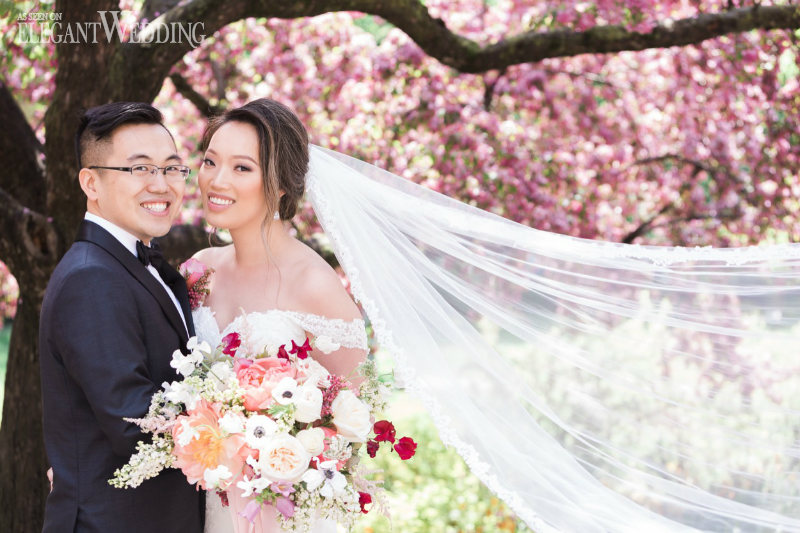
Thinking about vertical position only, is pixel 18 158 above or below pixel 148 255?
Result: above

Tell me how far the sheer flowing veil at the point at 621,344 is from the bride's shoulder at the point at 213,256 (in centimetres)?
59

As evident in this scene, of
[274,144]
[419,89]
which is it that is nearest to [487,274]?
[274,144]

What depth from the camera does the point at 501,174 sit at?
664 centimetres

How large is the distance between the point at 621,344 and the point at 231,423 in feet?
5.07

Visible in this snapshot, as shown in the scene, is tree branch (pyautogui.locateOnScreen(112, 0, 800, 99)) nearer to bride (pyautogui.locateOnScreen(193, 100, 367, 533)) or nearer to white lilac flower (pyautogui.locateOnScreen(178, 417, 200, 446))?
bride (pyautogui.locateOnScreen(193, 100, 367, 533))

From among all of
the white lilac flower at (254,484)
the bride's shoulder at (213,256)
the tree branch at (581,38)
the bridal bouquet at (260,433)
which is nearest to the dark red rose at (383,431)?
the bridal bouquet at (260,433)

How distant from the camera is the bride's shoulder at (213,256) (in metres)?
3.62

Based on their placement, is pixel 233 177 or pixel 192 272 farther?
pixel 192 272

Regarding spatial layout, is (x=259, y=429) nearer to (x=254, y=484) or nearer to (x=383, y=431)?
(x=254, y=484)

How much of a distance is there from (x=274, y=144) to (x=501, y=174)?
143 inches

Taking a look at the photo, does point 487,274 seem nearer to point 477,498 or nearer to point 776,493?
point 776,493

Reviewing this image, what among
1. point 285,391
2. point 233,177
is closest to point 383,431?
point 285,391

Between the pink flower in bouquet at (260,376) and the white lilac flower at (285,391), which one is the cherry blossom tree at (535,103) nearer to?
the pink flower in bouquet at (260,376)

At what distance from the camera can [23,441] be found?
4727 mm
